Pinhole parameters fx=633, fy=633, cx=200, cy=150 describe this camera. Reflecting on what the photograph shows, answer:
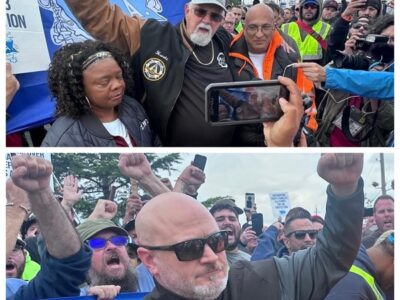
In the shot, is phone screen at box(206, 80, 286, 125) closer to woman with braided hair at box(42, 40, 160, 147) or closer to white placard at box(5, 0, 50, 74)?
woman with braided hair at box(42, 40, 160, 147)

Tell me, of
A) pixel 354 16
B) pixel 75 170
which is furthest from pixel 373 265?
pixel 354 16

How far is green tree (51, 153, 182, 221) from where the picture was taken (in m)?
2.03

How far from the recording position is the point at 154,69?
2.59 meters

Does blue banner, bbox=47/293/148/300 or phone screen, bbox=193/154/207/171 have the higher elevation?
phone screen, bbox=193/154/207/171

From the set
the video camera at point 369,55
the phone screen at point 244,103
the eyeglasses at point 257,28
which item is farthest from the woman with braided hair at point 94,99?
the video camera at point 369,55

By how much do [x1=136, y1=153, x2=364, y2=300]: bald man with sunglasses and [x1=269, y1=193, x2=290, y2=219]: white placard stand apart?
0.44ft

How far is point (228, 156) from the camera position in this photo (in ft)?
6.71

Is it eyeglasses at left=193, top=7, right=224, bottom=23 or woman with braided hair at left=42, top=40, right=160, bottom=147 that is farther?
eyeglasses at left=193, top=7, right=224, bottom=23

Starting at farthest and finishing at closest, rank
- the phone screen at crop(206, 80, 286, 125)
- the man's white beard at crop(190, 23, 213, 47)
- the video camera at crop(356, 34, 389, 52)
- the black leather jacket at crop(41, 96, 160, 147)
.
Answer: the video camera at crop(356, 34, 389, 52) < the man's white beard at crop(190, 23, 213, 47) < the black leather jacket at crop(41, 96, 160, 147) < the phone screen at crop(206, 80, 286, 125)

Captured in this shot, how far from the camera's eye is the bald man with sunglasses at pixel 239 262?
1.98 metres

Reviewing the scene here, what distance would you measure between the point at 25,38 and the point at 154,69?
0.58 metres

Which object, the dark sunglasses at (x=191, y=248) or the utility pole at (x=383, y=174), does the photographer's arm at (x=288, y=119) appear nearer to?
the utility pole at (x=383, y=174)

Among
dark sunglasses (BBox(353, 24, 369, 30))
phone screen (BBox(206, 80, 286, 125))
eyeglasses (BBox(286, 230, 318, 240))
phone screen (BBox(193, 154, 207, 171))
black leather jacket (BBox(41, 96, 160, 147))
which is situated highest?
dark sunglasses (BBox(353, 24, 369, 30))

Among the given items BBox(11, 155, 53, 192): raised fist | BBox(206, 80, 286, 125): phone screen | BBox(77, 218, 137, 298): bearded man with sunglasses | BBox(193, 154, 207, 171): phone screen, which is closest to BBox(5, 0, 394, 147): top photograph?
BBox(206, 80, 286, 125): phone screen
